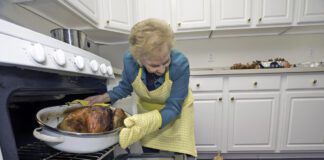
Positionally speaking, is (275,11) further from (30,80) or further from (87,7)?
(30,80)

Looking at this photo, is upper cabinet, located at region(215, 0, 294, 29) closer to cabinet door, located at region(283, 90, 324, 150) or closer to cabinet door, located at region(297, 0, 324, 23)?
cabinet door, located at region(297, 0, 324, 23)

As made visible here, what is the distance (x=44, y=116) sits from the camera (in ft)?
1.59

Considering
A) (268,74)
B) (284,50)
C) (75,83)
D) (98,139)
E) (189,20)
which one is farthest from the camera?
(284,50)

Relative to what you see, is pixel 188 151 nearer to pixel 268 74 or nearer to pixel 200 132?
pixel 200 132

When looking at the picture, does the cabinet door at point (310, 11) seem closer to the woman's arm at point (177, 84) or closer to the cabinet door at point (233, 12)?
the cabinet door at point (233, 12)

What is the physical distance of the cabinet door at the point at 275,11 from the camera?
63.4 inches

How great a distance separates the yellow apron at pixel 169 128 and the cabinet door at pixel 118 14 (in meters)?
0.94

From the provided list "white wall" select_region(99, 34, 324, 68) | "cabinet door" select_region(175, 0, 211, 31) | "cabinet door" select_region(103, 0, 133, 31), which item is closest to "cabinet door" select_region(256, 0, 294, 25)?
"white wall" select_region(99, 34, 324, 68)

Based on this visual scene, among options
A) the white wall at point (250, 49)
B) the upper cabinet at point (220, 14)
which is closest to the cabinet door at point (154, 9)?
the upper cabinet at point (220, 14)

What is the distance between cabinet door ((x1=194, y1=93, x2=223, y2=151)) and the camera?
1503 millimetres

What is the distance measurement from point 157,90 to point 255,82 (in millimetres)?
1055

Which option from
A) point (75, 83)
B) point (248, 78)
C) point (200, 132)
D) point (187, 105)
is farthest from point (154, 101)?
point (248, 78)

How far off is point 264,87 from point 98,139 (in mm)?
1426

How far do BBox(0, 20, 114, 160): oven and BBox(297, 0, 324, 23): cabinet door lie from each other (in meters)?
1.87
